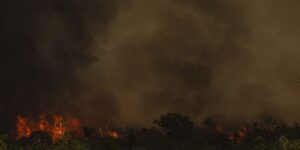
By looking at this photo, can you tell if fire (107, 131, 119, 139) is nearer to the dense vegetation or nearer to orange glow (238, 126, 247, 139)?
the dense vegetation

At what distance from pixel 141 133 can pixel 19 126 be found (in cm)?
2648

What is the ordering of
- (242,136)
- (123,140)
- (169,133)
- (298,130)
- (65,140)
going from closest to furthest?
(65,140)
(123,140)
(298,130)
(242,136)
(169,133)

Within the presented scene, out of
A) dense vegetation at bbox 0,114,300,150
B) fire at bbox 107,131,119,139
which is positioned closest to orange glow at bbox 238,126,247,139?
dense vegetation at bbox 0,114,300,150

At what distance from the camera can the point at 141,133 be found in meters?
123

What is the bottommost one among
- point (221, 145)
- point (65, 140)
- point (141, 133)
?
point (65, 140)

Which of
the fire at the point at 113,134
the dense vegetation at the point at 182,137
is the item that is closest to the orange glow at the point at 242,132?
the dense vegetation at the point at 182,137

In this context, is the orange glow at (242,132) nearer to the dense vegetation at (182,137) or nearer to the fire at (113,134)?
the dense vegetation at (182,137)

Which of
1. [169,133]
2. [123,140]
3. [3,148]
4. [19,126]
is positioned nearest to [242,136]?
[169,133]

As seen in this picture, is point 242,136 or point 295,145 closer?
point 295,145

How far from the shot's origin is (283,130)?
377ft

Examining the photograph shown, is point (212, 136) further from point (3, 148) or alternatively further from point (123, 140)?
point (3, 148)

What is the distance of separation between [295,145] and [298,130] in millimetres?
71232

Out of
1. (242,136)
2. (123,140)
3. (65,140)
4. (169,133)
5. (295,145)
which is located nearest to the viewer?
(65,140)

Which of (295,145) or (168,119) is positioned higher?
(168,119)
